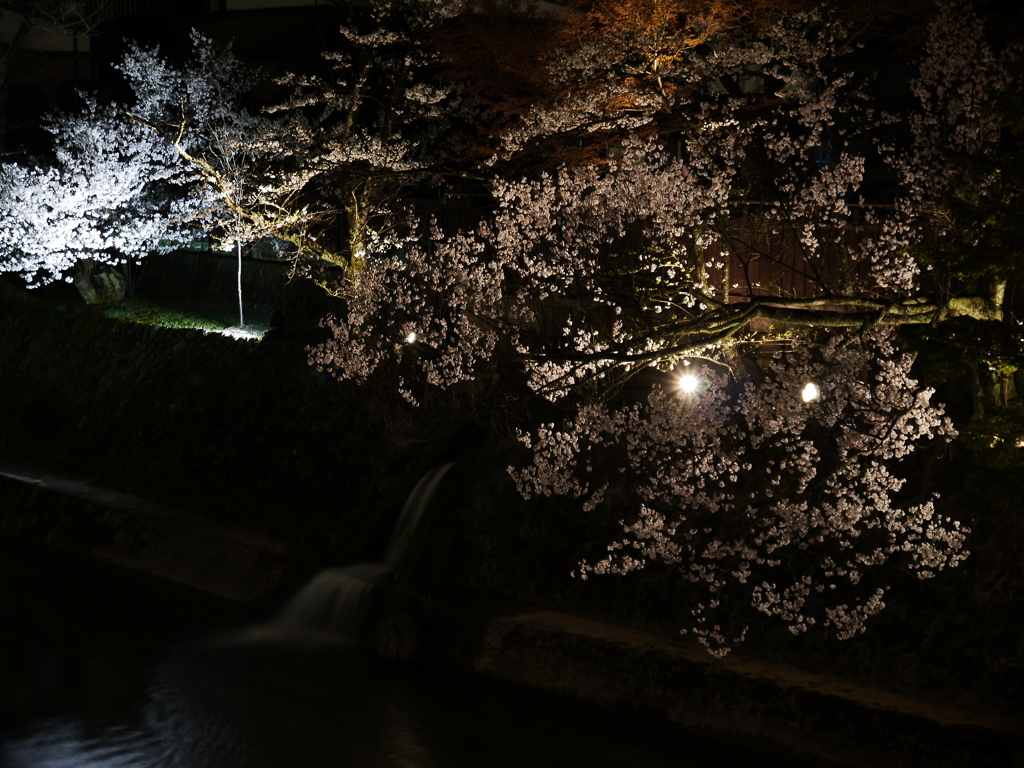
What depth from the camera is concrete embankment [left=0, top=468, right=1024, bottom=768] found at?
757cm

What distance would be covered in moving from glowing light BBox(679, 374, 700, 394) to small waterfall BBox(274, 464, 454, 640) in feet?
9.88

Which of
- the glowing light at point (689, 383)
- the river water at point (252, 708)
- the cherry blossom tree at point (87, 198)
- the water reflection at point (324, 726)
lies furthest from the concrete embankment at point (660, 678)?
the cherry blossom tree at point (87, 198)

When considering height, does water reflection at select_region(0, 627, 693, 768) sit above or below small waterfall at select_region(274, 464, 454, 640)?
below

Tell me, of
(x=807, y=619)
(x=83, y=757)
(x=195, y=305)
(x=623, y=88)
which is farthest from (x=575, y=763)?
(x=195, y=305)

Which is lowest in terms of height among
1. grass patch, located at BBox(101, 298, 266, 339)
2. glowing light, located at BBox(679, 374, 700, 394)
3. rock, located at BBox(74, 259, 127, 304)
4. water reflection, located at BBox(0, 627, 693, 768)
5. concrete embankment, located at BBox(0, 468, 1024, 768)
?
water reflection, located at BBox(0, 627, 693, 768)

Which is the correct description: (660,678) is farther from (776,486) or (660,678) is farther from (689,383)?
(689,383)

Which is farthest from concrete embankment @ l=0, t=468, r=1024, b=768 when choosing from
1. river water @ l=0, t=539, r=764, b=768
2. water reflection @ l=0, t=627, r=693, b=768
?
water reflection @ l=0, t=627, r=693, b=768

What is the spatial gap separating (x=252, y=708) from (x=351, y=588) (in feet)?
6.54

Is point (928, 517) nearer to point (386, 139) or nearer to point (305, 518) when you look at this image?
point (305, 518)

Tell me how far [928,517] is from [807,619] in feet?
4.40

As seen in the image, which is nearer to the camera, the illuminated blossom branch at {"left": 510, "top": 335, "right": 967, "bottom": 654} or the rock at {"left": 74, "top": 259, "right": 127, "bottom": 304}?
the illuminated blossom branch at {"left": 510, "top": 335, "right": 967, "bottom": 654}

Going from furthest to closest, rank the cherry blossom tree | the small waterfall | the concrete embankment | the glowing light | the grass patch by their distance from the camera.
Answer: the cherry blossom tree < the grass patch < the small waterfall < the glowing light < the concrete embankment

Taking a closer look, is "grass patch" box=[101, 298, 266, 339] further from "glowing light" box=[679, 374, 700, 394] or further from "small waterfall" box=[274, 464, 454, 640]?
"glowing light" box=[679, 374, 700, 394]

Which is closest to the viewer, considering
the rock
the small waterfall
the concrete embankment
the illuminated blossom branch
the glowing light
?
the concrete embankment
